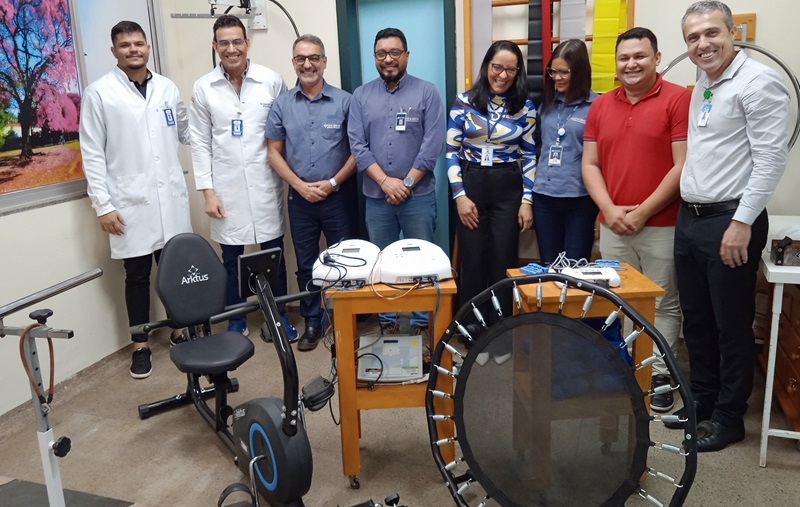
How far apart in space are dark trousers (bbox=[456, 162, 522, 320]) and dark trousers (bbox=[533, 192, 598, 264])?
0.13 meters

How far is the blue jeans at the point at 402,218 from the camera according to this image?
3.27 meters

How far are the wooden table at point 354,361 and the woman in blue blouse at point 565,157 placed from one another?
1087 mm

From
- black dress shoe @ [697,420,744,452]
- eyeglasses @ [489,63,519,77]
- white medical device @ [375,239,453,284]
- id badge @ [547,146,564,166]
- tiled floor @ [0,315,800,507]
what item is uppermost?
→ eyeglasses @ [489,63,519,77]

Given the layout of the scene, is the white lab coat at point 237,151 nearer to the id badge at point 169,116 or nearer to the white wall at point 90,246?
the id badge at point 169,116

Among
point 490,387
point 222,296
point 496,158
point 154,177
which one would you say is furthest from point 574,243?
point 154,177

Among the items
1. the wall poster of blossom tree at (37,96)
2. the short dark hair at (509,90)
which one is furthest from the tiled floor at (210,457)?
the short dark hair at (509,90)

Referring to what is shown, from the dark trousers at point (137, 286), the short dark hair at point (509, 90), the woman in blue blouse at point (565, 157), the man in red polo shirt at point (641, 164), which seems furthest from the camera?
the dark trousers at point (137, 286)

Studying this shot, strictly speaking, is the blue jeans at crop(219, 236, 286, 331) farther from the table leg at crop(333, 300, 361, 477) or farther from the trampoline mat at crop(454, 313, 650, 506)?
the trampoline mat at crop(454, 313, 650, 506)

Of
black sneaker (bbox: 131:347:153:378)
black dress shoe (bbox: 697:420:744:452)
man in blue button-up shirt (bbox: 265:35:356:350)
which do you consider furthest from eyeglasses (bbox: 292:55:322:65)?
black dress shoe (bbox: 697:420:744:452)

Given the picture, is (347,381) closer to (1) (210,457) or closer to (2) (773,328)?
(1) (210,457)

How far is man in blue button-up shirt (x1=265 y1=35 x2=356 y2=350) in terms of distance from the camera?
3.23m

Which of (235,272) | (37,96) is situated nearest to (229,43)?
(37,96)

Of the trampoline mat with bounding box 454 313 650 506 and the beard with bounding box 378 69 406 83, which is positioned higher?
the beard with bounding box 378 69 406 83

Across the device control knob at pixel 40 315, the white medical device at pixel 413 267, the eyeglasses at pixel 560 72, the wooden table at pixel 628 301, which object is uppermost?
the eyeglasses at pixel 560 72
